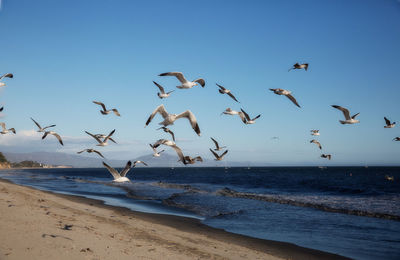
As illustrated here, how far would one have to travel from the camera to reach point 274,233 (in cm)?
1323

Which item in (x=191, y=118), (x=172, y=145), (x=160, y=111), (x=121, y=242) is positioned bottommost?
(x=121, y=242)

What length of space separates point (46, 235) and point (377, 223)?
1444 cm

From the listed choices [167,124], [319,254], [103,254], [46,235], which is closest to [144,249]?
[103,254]

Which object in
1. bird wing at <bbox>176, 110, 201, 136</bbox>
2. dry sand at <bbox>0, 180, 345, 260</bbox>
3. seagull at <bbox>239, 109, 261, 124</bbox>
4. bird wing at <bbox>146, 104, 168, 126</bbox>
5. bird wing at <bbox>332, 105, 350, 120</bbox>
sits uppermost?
bird wing at <bbox>332, 105, 350, 120</bbox>

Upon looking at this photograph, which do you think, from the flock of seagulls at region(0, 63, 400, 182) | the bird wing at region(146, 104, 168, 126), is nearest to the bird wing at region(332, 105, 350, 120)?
the flock of seagulls at region(0, 63, 400, 182)

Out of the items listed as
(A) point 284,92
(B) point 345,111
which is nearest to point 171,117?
(A) point 284,92

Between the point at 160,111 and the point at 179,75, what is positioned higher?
the point at 179,75

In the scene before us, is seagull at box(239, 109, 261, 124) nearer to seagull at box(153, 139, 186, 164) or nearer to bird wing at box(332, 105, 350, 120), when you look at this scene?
bird wing at box(332, 105, 350, 120)

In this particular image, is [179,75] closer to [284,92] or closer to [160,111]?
[160,111]

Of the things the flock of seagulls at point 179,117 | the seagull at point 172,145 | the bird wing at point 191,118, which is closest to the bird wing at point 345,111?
the flock of seagulls at point 179,117

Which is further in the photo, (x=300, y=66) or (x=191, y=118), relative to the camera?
(x=300, y=66)

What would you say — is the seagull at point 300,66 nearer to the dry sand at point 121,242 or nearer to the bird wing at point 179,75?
the bird wing at point 179,75

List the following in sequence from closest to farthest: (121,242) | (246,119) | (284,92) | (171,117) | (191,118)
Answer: (121,242) < (191,118) < (171,117) < (284,92) < (246,119)

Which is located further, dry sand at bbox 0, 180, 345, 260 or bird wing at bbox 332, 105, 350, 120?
bird wing at bbox 332, 105, 350, 120
